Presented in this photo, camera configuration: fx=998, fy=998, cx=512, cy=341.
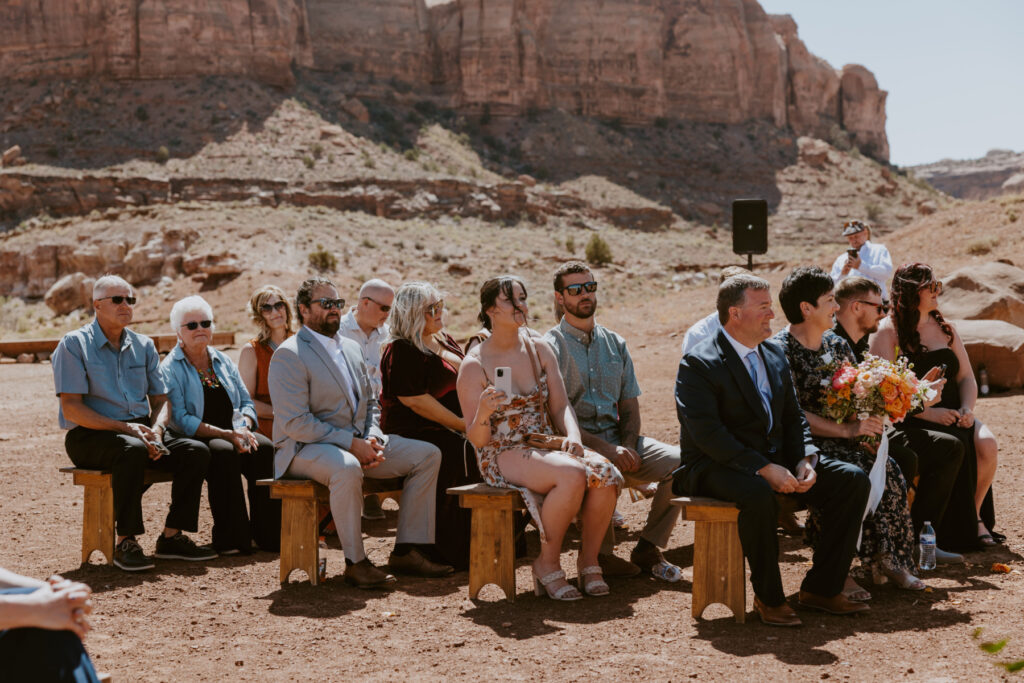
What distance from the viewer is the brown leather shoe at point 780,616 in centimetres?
495

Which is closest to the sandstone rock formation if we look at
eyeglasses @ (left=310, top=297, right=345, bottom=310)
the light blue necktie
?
eyeglasses @ (left=310, top=297, right=345, bottom=310)

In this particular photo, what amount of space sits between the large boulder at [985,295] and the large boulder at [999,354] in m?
1.58

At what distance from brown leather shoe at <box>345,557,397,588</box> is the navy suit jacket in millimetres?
1970

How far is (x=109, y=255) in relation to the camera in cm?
4028

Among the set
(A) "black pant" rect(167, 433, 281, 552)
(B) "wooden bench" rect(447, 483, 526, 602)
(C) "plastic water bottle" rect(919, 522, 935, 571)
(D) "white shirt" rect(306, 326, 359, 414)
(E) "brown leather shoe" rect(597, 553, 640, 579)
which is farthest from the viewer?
(A) "black pant" rect(167, 433, 281, 552)

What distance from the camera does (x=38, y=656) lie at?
283cm

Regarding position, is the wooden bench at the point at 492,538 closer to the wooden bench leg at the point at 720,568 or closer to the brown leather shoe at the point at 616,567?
the brown leather shoe at the point at 616,567

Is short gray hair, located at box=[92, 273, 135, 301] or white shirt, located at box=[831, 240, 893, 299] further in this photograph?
white shirt, located at box=[831, 240, 893, 299]

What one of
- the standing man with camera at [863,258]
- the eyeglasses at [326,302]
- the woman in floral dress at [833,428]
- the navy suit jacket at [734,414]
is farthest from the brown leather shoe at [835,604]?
the standing man with camera at [863,258]

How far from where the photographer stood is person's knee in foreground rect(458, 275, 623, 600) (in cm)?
551

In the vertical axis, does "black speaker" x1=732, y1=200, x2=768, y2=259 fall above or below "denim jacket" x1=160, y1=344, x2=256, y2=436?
above

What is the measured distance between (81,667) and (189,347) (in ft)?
14.8

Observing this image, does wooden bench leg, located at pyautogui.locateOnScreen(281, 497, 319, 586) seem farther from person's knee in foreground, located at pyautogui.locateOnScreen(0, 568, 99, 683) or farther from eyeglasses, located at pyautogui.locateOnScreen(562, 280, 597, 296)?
person's knee in foreground, located at pyautogui.locateOnScreen(0, 568, 99, 683)

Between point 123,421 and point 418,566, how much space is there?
220cm
